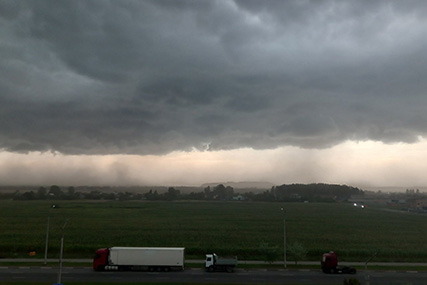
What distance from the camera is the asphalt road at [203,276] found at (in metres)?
48.4

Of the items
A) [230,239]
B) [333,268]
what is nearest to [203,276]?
[333,268]

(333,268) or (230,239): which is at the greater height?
(333,268)

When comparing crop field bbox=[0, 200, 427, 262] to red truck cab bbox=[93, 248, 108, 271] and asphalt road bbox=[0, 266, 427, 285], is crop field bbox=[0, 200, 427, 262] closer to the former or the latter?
asphalt road bbox=[0, 266, 427, 285]

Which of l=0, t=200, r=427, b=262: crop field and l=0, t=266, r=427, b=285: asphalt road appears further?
l=0, t=200, r=427, b=262: crop field

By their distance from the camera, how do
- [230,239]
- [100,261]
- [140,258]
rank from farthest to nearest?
[230,239] < [140,258] < [100,261]

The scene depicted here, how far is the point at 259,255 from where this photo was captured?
69812 millimetres

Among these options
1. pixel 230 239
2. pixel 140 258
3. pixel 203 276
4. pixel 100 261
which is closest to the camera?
pixel 203 276

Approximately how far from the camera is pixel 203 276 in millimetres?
51844

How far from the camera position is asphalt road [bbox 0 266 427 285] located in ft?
159

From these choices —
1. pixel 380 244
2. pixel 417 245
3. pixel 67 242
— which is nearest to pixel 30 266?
pixel 67 242

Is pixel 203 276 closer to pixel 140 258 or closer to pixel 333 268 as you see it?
pixel 140 258

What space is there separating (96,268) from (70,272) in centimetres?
395

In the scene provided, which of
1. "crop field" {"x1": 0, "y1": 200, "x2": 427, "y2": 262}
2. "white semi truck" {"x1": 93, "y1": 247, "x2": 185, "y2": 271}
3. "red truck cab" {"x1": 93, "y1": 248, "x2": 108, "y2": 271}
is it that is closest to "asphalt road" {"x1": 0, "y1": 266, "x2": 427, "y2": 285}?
"red truck cab" {"x1": 93, "y1": 248, "x2": 108, "y2": 271}

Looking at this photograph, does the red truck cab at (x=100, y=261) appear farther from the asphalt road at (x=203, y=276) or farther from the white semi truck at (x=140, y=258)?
the asphalt road at (x=203, y=276)
